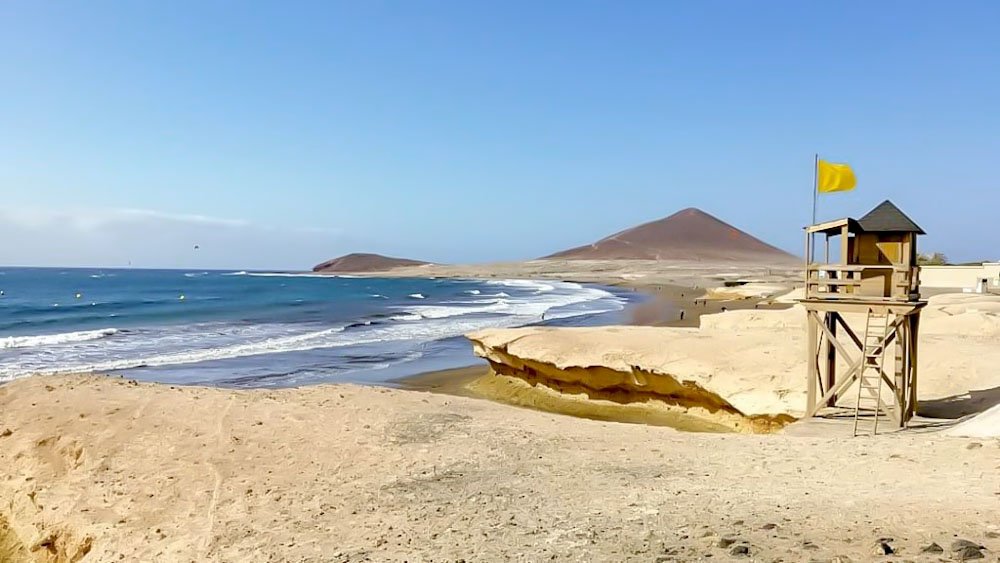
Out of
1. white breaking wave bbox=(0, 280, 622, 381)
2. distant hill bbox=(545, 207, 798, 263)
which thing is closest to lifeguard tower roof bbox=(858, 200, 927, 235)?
white breaking wave bbox=(0, 280, 622, 381)

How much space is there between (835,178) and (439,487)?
34.2ft

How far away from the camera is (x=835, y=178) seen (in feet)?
44.8

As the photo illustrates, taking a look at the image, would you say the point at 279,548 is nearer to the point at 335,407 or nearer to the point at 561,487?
the point at 561,487

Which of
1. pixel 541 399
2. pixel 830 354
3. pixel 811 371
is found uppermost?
pixel 830 354

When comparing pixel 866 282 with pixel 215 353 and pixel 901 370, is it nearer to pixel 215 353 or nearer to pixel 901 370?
pixel 901 370

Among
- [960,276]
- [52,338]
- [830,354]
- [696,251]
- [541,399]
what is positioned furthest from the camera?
[696,251]

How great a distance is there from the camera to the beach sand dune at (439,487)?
6.24 metres

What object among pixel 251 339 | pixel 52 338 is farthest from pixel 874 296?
pixel 52 338

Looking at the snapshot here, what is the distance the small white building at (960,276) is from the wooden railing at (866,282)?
35.4m

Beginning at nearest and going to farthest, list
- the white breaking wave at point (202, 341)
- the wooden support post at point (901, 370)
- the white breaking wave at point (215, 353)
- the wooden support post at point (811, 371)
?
the wooden support post at point (901, 370) → the wooden support post at point (811, 371) → the white breaking wave at point (215, 353) → the white breaking wave at point (202, 341)

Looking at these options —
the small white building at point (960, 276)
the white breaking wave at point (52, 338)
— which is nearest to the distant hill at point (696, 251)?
the small white building at point (960, 276)

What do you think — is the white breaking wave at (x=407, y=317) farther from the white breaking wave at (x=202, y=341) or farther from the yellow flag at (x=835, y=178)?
the yellow flag at (x=835, y=178)

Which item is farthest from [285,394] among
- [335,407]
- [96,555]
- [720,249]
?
[720,249]

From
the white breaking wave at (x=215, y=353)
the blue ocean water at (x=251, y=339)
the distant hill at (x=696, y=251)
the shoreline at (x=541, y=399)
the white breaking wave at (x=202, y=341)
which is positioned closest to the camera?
the shoreline at (x=541, y=399)
